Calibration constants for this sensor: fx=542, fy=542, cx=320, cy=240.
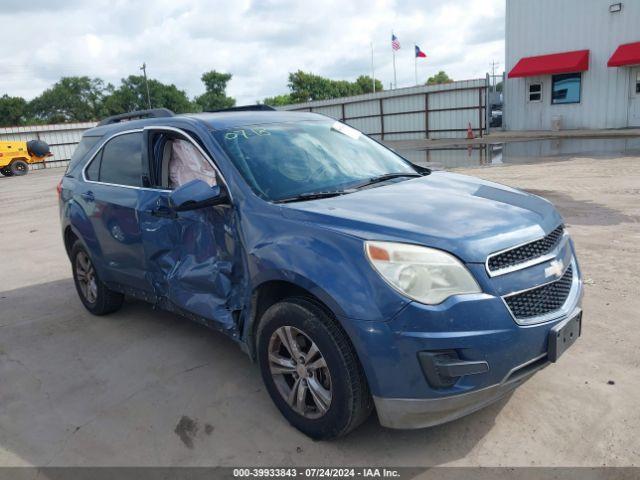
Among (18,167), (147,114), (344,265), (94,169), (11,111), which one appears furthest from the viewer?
(11,111)

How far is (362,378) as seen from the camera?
267 centimetres

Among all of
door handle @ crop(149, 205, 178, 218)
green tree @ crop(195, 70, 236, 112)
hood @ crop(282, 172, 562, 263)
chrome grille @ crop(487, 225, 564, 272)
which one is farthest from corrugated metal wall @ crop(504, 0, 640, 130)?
green tree @ crop(195, 70, 236, 112)

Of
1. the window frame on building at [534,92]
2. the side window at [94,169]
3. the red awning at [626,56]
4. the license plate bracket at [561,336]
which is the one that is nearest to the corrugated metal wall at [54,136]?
the window frame on building at [534,92]

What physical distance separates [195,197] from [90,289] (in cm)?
256

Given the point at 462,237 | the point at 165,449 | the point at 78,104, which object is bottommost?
the point at 165,449

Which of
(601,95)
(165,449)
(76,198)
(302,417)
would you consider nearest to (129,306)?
(76,198)

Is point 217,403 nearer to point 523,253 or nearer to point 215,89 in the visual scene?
point 523,253

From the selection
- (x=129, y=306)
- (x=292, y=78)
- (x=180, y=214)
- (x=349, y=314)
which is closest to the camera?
(x=349, y=314)

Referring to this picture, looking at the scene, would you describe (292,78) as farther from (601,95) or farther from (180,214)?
(180,214)

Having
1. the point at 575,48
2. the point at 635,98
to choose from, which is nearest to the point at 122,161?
the point at 635,98

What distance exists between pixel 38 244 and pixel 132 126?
18.6ft

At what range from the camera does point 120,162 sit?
4.57 metres

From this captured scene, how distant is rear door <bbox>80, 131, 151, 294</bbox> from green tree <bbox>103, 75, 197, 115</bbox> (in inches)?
3500

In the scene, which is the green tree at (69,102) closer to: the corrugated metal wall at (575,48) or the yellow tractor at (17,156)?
the yellow tractor at (17,156)
